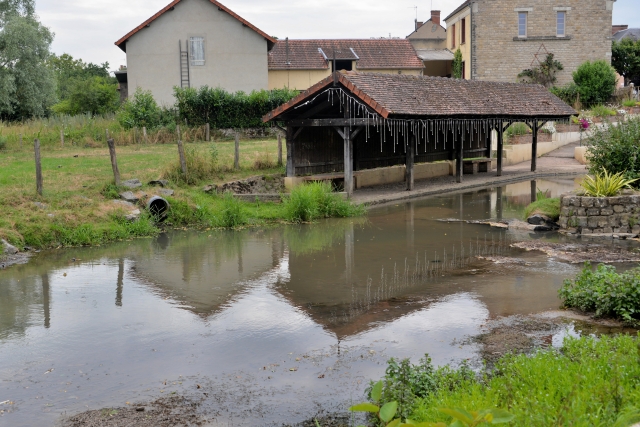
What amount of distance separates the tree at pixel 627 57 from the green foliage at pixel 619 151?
3352 cm

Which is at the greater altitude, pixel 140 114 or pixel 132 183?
pixel 140 114

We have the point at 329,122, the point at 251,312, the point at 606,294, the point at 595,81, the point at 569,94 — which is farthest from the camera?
the point at 569,94

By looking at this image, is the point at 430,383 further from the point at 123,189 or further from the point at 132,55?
the point at 132,55

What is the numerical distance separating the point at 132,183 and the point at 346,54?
88.9 ft

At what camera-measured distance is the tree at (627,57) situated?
155 feet

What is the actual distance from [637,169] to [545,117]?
10583mm

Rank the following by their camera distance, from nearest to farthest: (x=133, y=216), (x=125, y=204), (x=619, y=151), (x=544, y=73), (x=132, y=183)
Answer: (x=133, y=216) → (x=125, y=204) → (x=619, y=151) → (x=132, y=183) → (x=544, y=73)

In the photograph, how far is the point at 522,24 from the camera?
138 ft

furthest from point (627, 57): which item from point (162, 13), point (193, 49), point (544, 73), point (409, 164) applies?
point (409, 164)

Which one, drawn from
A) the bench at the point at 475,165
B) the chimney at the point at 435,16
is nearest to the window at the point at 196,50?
the bench at the point at 475,165

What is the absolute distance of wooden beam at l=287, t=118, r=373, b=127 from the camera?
19.4 metres

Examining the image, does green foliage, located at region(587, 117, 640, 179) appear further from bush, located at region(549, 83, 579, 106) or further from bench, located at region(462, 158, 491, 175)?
bush, located at region(549, 83, 579, 106)

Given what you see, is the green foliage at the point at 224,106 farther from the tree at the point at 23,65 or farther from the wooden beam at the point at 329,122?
the wooden beam at the point at 329,122

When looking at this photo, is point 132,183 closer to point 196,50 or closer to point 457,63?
point 196,50
